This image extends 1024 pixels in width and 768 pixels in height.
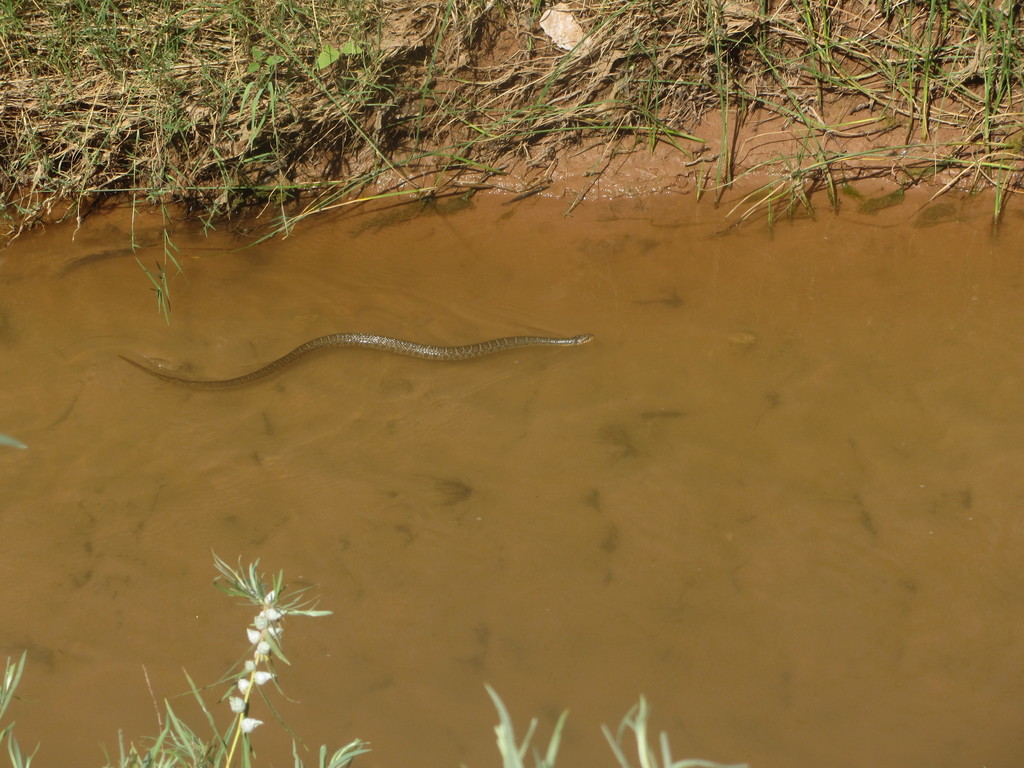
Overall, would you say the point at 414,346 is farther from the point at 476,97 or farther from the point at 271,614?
the point at 271,614

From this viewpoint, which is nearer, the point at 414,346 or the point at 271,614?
the point at 271,614

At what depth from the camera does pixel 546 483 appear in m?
4.73

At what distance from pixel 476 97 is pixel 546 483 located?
9.80 feet

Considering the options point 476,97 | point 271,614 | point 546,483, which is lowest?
point 546,483

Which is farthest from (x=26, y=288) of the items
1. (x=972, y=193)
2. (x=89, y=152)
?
(x=972, y=193)

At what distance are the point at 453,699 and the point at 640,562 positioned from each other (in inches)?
43.5

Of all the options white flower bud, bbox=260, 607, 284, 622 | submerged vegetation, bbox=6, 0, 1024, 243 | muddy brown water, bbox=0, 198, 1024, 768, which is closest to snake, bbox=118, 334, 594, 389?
muddy brown water, bbox=0, 198, 1024, 768

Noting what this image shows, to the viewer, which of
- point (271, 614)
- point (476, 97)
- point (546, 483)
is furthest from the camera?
point (476, 97)

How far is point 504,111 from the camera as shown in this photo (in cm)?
620

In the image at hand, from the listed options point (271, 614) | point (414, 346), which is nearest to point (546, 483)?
point (414, 346)

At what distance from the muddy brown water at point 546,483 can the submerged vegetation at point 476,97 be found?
0.37 m

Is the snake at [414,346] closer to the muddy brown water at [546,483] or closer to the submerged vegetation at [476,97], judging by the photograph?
the muddy brown water at [546,483]

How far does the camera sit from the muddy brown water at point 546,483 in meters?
3.88

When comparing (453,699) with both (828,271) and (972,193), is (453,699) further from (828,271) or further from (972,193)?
(972,193)
